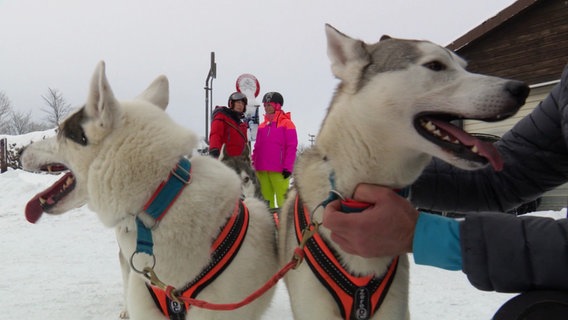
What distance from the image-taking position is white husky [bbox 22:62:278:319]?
163 cm

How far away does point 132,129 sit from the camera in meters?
1.70

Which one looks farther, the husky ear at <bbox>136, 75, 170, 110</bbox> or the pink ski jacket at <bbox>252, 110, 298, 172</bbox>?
the pink ski jacket at <bbox>252, 110, 298, 172</bbox>

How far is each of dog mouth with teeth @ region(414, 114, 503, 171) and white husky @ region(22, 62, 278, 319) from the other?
87 cm

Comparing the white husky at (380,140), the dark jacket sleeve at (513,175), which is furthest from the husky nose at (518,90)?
the dark jacket sleeve at (513,175)

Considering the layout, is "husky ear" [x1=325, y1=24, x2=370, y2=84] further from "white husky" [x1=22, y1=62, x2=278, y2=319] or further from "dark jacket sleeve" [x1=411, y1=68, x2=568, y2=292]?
"white husky" [x1=22, y1=62, x2=278, y2=319]

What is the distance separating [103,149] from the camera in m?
1.67

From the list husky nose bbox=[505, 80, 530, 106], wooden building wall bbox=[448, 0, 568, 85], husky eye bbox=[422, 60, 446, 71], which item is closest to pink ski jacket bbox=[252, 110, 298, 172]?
wooden building wall bbox=[448, 0, 568, 85]

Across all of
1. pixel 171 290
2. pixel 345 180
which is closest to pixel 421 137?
pixel 345 180

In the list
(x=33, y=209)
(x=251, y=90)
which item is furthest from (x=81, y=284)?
(x=251, y=90)

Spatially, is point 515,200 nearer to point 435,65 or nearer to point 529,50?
point 435,65

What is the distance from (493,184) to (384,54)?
0.85m

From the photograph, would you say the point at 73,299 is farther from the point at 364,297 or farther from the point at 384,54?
the point at 384,54

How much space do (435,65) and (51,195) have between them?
1703mm

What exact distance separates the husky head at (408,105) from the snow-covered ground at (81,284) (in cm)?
169
